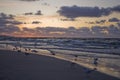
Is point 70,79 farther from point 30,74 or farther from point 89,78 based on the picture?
point 30,74

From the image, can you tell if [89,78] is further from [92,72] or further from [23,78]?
[23,78]

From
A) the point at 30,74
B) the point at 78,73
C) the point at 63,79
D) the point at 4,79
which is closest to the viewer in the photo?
the point at 4,79

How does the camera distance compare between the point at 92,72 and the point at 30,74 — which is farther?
the point at 92,72

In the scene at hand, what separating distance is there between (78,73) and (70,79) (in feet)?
6.64

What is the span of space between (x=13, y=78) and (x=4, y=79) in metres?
0.59

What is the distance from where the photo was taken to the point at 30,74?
1393cm

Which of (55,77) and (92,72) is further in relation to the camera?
(92,72)

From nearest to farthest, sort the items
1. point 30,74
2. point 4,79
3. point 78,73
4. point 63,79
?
point 4,79, point 63,79, point 30,74, point 78,73

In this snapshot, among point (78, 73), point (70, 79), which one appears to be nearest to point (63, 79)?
point (70, 79)

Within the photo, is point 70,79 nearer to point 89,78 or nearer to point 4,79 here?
point 89,78

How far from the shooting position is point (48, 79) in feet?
42.0

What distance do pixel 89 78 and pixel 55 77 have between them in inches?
71.4

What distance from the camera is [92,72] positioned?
620 inches

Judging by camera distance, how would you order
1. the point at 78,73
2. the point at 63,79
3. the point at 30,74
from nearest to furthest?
the point at 63,79 < the point at 30,74 < the point at 78,73
